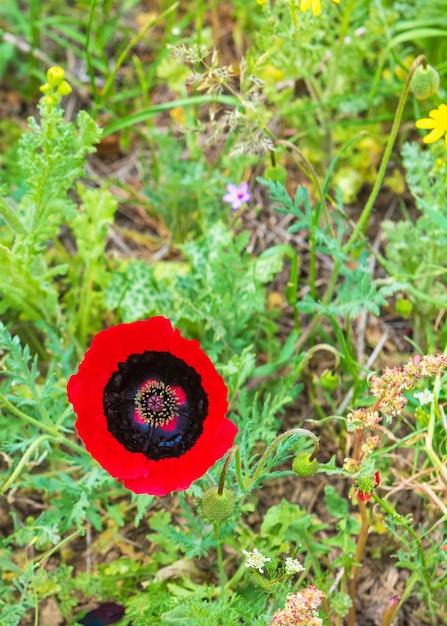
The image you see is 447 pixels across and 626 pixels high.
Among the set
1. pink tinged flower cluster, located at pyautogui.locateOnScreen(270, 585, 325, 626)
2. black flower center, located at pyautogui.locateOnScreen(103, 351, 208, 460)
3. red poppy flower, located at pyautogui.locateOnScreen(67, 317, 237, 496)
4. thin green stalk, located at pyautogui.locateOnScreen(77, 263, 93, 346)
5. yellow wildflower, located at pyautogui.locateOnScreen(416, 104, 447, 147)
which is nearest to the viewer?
pink tinged flower cluster, located at pyautogui.locateOnScreen(270, 585, 325, 626)

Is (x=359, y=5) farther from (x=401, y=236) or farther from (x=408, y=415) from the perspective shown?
(x=408, y=415)

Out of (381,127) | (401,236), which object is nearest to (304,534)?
(401,236)

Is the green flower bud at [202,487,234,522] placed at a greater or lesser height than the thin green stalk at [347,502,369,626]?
greater

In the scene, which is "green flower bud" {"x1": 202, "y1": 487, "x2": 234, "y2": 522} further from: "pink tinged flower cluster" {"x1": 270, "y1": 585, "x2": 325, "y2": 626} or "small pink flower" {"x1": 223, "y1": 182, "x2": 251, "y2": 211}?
"small pink flower" {"x1": 223, "y1": 182, "x2": 251, "y2": 211}

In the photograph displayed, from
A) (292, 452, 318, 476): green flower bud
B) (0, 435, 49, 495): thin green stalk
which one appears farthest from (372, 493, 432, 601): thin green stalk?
(0, 435, 49, 495): thin green stalk

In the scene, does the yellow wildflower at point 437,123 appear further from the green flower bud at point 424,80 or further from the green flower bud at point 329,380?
the green flower bud at point 329,380
